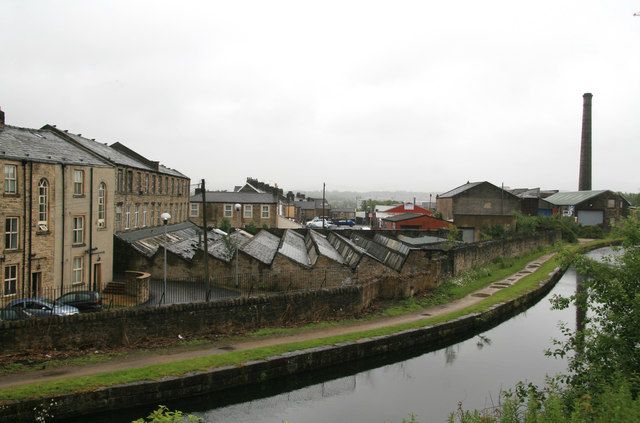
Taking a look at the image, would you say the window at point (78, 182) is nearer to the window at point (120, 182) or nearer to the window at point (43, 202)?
the window at point (43, 202)

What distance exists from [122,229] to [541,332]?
24112 millimetres

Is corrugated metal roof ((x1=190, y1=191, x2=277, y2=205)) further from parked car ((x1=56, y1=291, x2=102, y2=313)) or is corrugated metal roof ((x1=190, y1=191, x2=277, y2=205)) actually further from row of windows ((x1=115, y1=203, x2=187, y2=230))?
parked car ((x1=56, y1=291, x2=102, y2=313))

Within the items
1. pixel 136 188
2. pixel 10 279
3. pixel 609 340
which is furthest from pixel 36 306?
pixel 136 188

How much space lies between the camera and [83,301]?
18.3 meters

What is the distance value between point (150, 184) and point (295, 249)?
43.1 feet

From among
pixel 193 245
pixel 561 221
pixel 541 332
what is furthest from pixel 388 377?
pixel 561 221

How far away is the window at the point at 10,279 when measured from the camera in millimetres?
Result: 18094

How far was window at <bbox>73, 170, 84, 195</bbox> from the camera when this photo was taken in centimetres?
2186

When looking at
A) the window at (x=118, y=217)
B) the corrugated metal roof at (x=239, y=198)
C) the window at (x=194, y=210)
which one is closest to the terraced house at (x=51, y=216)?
the window at (x=118, y=217)

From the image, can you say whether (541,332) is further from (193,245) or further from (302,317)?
(193,245)

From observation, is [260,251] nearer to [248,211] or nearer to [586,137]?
[248,211]

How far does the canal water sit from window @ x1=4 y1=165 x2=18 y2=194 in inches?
423

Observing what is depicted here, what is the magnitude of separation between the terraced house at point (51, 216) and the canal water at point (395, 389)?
385 inches

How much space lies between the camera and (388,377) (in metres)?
15.7
